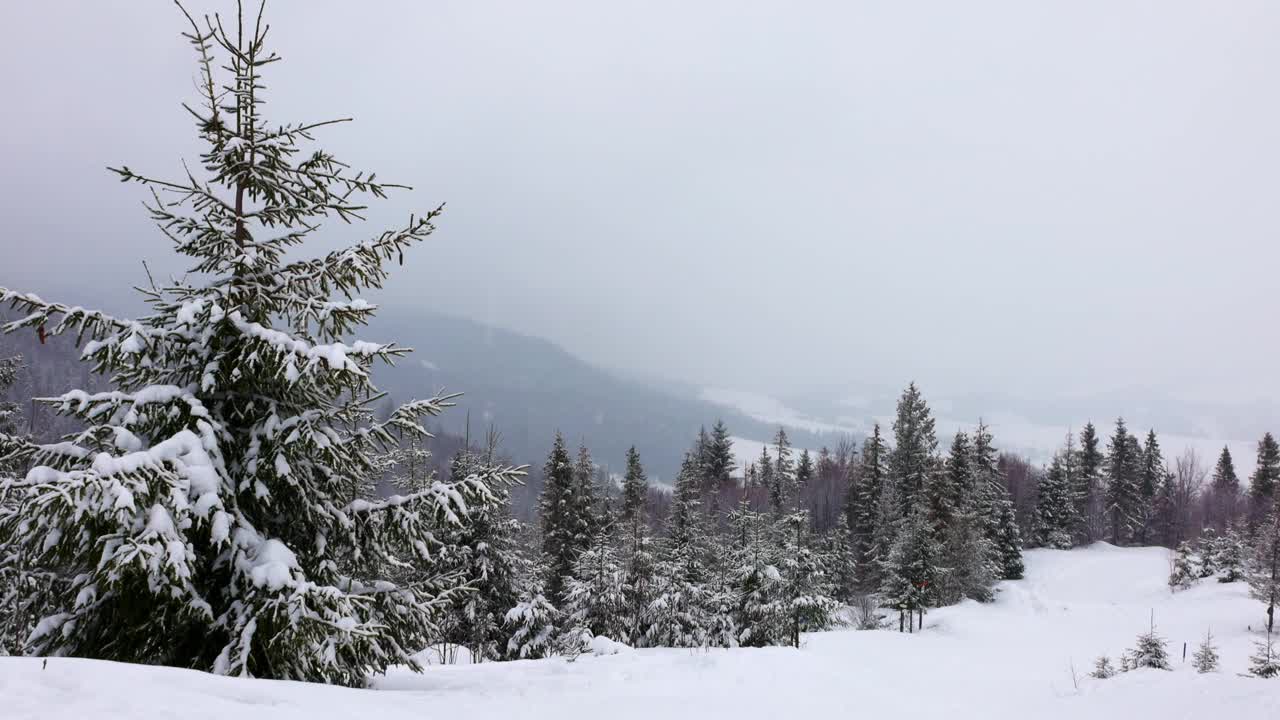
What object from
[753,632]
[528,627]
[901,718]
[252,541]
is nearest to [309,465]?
[252,541]

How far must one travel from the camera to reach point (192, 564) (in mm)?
5184

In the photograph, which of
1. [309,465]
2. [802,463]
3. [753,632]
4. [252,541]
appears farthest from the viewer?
[802,463]

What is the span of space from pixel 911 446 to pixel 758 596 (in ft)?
119

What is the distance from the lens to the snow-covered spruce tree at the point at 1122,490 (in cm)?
6300

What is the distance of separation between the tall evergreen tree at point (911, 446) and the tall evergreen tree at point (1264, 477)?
3054cm

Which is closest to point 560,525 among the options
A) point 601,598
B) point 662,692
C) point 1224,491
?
point 601,598

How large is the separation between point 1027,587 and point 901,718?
4811cm

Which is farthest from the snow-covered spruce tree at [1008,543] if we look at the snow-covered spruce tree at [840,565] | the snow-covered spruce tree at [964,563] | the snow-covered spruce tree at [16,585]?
the snow-covered spruce tree at [16,585]

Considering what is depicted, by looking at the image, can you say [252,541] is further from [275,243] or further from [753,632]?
[753,632]

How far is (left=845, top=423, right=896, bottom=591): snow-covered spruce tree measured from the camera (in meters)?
47.1

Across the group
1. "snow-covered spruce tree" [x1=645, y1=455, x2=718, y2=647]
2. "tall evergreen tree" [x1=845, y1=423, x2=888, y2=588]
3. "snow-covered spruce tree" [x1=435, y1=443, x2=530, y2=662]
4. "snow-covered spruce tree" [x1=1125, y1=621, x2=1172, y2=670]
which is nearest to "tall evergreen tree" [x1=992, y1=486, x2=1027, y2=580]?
"tall evergreen tree" [x1=845, y1=423, x2=888, y2=588]

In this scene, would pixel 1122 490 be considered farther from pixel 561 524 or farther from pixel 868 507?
pixel 561 524

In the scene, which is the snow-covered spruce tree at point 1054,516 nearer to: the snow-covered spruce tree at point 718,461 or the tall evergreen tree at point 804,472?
the tall evergreen tree at point 804,472

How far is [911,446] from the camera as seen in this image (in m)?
54.7
